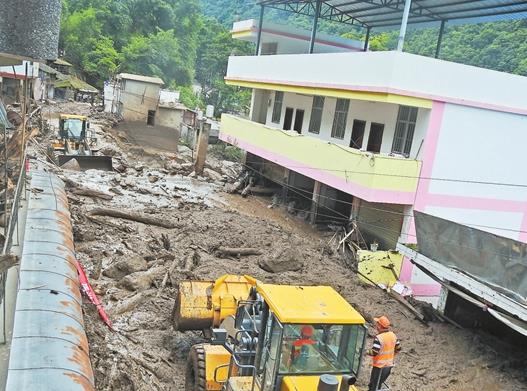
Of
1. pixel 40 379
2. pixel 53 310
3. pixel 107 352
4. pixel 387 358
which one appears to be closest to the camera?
pixel 40 379

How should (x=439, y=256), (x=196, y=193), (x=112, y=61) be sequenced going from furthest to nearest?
(x=112, y=61), (x=196, y=193), (x=439, y=256)

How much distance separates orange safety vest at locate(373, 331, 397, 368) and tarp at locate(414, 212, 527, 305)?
382 centimetres

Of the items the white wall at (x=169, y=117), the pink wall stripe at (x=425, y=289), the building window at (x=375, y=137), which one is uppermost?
the building window at (x=375, y=137)

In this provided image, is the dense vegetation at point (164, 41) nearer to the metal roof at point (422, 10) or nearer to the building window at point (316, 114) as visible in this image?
the metal roof at point (422, 10)

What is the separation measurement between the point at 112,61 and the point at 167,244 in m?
51.5

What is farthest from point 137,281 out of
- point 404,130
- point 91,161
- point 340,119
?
point 91,161

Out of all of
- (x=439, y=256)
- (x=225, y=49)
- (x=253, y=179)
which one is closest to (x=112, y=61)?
(x=225, y=49)

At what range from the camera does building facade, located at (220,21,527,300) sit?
52.9ft

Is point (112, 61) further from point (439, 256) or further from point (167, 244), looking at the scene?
point (439, 256)

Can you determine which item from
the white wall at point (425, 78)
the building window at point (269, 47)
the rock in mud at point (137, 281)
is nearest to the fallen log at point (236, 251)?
the rock in mud at point (137, 281)

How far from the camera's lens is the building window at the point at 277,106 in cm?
2775

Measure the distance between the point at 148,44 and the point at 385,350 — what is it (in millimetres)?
60793

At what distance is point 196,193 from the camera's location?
26.0m

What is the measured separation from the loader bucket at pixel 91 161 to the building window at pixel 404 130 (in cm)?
1590
